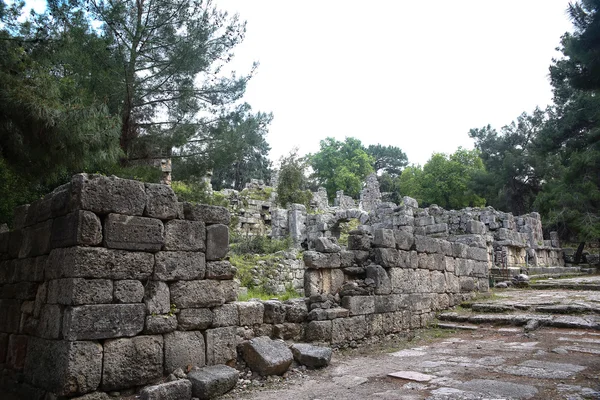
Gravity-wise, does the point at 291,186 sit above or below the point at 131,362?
above

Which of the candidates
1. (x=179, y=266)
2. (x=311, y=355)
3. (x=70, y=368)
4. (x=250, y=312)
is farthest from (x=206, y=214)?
(x=311, y=355)

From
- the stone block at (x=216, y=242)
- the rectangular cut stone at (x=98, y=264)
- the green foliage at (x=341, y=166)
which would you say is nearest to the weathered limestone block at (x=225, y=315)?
the stone block at (x=216, y=242)

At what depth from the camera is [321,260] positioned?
26.0 feet

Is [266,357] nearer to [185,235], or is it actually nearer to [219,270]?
[219,270]

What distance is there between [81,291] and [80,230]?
643mm

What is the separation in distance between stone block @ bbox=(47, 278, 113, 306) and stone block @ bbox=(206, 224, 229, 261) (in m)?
1.34

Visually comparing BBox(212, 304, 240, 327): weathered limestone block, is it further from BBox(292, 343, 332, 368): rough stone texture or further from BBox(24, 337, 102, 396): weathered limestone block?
BBox(24, 337, 102, 396): weathered limestone block

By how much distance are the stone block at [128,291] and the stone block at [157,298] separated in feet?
0.28

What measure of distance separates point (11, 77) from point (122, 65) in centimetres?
471

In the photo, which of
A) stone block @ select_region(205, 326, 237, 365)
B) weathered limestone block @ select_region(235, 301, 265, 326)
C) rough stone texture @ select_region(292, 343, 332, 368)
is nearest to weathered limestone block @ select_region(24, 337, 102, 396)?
stone block @ select_region(205, 326, 237, 365)

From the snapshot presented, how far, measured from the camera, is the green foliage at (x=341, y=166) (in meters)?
54.2

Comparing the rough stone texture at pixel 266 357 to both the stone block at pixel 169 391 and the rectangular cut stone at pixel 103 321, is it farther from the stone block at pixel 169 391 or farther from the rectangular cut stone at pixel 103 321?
the rectangular cut stone at pixel 103 321

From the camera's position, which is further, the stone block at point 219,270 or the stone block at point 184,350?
the stone block at point 219,270

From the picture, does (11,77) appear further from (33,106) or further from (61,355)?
(61,355)
